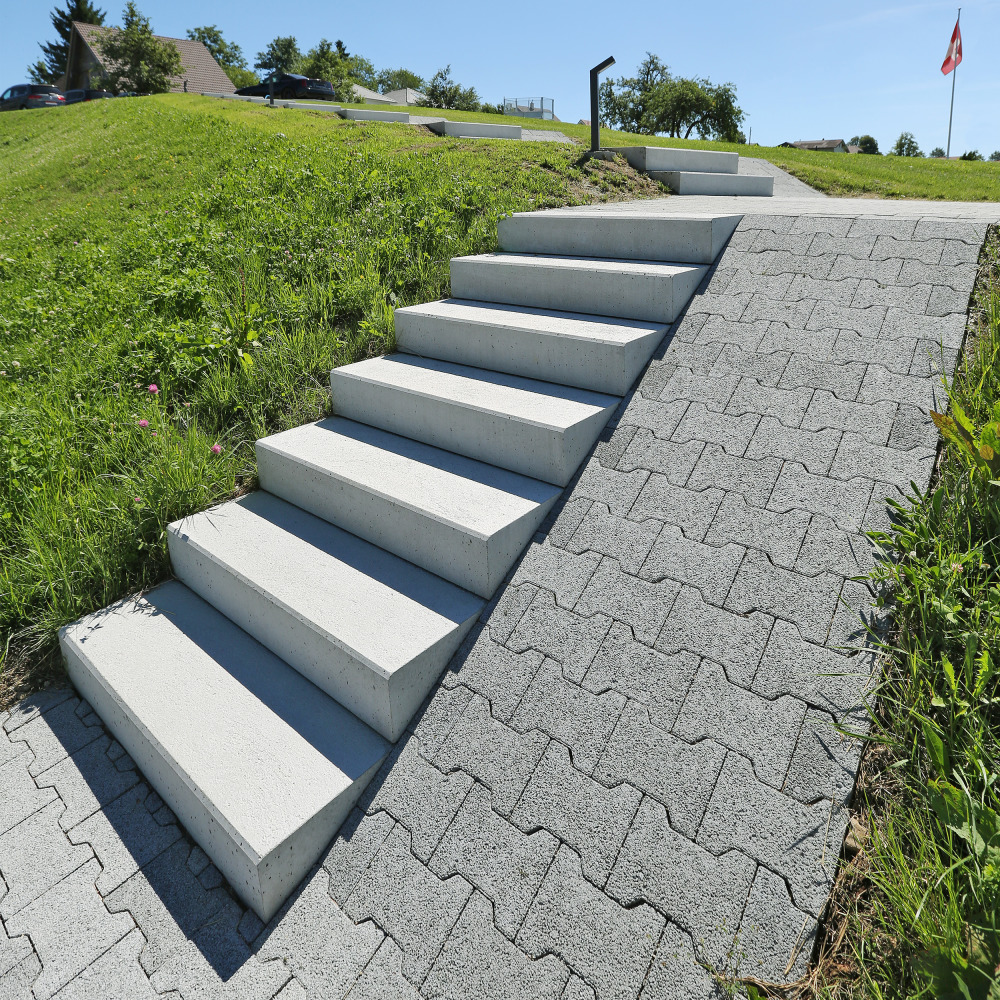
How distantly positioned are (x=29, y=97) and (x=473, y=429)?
40.1m

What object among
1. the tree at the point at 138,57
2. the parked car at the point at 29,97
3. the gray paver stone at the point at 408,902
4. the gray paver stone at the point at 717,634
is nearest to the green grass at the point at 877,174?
the gray paver stone at the point at 717,634

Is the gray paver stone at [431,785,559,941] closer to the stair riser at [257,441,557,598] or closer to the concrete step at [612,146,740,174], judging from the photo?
the stair riser at [257,441,557,598]

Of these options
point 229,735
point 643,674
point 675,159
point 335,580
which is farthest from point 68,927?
point 675,159

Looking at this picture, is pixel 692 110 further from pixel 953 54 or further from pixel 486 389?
pixel 486 389

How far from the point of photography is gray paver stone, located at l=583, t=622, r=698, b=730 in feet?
7.33

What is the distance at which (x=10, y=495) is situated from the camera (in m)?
3.61

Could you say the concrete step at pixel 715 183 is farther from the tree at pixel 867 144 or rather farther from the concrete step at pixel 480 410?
the tree at pixel 867 144

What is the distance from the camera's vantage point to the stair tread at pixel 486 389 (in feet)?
10.8

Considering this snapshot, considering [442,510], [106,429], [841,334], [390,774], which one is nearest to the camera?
[390,774]

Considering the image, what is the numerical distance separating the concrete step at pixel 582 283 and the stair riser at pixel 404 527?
150cm

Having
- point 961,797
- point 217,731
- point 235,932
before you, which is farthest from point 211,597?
point 961,797

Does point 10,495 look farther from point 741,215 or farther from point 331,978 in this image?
point 741,215

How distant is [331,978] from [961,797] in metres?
1.83

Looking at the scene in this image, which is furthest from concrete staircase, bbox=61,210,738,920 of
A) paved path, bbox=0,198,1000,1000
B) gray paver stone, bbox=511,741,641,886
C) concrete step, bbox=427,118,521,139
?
concrete step, bbox=427,118,521,139
